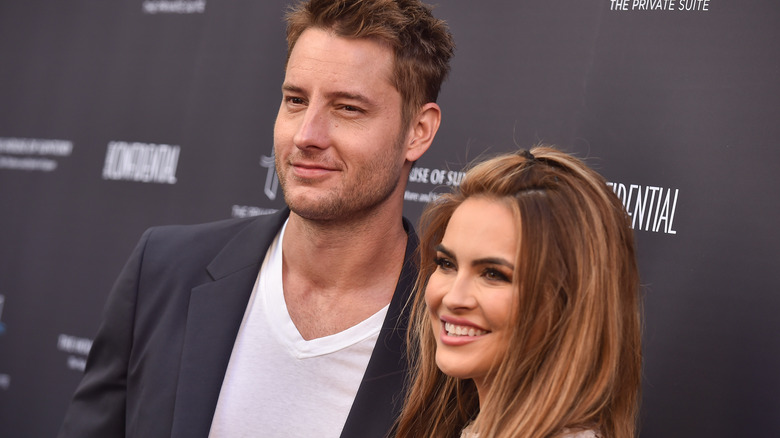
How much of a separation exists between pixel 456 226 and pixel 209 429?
856mm

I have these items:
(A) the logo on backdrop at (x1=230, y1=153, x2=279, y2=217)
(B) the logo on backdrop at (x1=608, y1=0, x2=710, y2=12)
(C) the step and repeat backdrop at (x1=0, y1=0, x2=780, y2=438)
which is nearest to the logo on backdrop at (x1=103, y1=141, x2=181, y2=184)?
(C) the step and repeat backdrop at (x1=0, y1=0, x2=780, y2=438)

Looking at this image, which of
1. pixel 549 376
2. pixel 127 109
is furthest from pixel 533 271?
pixel 127 109

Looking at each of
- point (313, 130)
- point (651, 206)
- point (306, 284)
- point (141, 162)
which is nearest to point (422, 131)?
point (313, 130)

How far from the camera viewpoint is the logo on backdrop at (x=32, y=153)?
12.8ft

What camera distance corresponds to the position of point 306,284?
91.5 inches

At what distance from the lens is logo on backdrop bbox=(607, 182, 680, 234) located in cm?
222

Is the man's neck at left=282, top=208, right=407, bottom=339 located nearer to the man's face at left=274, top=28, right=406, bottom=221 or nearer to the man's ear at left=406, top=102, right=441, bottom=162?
the man's face at left=274, top=28, right=406, bottom=221

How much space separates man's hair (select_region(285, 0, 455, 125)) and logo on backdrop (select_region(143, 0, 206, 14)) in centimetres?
135

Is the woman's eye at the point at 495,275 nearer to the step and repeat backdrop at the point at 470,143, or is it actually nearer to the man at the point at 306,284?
the man at the point at 306,284

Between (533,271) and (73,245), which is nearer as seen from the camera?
(533,271)

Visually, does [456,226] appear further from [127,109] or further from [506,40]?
[127,109]

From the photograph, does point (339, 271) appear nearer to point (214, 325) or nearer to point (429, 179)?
point (214, 325)

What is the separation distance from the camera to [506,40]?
2.65 metres

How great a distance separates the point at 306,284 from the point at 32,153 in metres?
2.27
